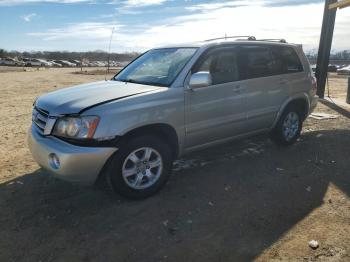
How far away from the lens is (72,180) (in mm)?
4102

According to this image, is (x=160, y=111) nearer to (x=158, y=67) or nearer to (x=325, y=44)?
(x=158, y=67)

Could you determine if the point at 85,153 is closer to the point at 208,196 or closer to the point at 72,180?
the point at 72,180

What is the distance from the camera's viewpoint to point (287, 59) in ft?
21.2

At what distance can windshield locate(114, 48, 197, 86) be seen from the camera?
4980mm

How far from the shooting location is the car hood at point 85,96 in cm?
419

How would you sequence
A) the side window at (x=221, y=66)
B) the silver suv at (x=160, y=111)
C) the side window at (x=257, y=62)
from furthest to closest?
the side window at (x=257, y=62) < the side window at (x=221, y=66) < the silver suv at (x=160, y=111)

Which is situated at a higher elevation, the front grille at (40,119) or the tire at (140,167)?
the front grille at (40,119)

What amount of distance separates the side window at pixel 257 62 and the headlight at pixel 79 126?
2.54m

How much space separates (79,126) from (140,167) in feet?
2.94

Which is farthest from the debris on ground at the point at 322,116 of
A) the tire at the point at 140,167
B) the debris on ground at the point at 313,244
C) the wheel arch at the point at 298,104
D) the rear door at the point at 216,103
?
the debris on ground at the point at 313,244

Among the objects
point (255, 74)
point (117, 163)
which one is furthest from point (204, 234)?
point (255, 74)

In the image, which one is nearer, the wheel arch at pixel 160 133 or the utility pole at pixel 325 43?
the wheel arch at pixel 160 133

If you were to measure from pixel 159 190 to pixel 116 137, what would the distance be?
101 cm

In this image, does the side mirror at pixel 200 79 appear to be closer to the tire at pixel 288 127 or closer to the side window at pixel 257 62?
the side window at pixel 257 62
